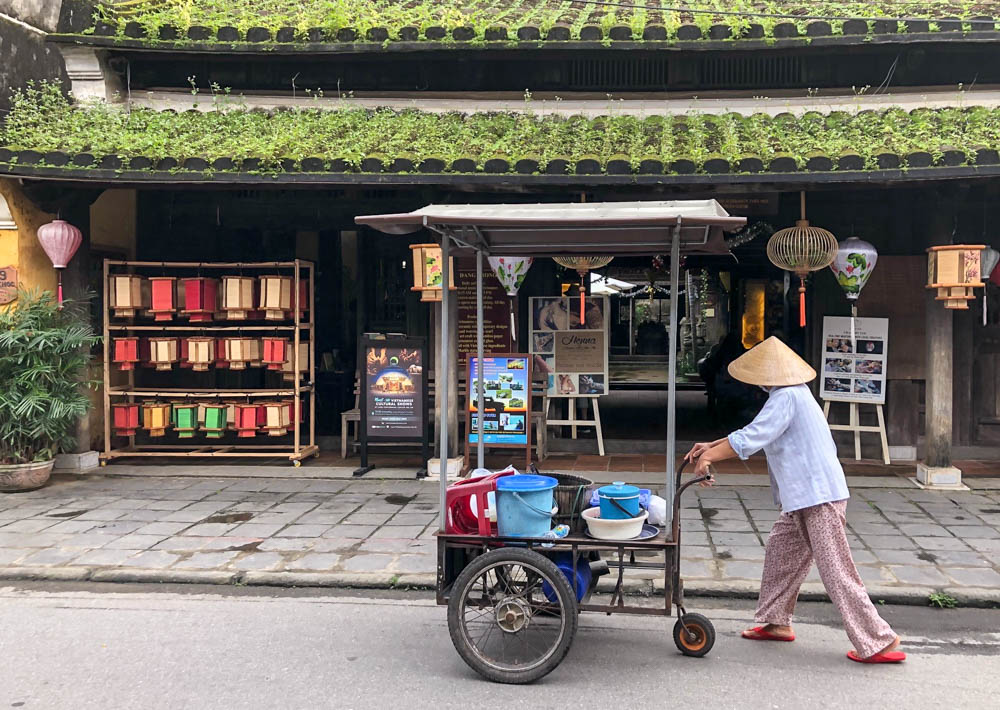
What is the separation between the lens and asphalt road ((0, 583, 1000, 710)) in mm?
3973

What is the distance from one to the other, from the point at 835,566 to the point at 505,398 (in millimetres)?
5277

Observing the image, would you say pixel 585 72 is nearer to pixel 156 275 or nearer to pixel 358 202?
pixel 358 202

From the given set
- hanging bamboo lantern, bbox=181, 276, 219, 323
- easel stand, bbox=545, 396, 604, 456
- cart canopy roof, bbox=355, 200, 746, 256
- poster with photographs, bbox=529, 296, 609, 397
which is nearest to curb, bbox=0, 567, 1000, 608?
cart canopy roof, bbox=355, 200, 746, 256

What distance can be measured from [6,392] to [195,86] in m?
4.35

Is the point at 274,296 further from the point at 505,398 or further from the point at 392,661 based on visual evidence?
the point at 392,661

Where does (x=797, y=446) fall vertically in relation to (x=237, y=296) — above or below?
below

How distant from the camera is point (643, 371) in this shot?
19.1m

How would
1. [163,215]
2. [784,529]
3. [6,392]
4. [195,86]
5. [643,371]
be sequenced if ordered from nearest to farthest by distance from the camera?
[784,529]
[6,392]
[195,86]
[163,215]
[643,371]

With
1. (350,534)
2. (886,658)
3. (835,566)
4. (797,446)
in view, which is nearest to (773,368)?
(797,446)

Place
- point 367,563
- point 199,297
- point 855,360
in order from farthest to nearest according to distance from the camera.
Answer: point 199,297
point 855,360
point 367,563

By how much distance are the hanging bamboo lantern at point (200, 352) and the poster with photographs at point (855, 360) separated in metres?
7.61

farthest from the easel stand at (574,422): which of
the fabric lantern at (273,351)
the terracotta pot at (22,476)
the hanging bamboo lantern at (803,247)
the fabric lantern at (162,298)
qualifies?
the terracotta pot at (22,476)

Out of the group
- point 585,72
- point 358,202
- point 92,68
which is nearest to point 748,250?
point 585,72

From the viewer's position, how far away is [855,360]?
31.4 ft
